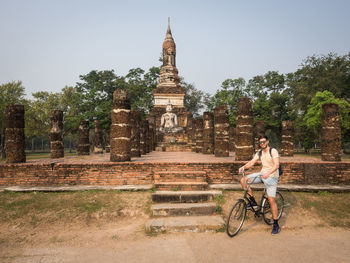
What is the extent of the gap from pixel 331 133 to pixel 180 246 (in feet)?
24.7

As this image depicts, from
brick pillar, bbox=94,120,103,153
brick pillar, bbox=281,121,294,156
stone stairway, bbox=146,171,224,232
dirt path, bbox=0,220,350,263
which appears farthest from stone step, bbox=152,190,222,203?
brick pillar, bbox=94,120,103,153

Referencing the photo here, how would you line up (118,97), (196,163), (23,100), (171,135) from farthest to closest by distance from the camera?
(23,100)
(171,135)
(118,97)
(196,163)

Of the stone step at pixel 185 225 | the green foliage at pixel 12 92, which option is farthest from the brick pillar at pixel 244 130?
the green foliage at pixel 12 92

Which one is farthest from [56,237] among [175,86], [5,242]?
[175,86]

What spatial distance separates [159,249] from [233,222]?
5.43 ft

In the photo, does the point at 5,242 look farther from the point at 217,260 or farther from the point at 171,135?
the point at 171,135

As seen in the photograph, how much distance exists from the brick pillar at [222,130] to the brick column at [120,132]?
5.04 meters

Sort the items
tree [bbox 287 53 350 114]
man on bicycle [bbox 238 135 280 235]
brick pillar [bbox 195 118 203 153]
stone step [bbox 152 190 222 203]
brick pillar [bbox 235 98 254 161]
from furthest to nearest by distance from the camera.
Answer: tree [bbox 287 53 350 114] < brick pillar [bbox 195 118 203 153] < brick pillar [bbox 235 98 254 161] < stone step [bbox 152 190 222 203] < man on bicycle [bbox 238 135 280 235]

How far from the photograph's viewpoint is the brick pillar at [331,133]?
8.84 m

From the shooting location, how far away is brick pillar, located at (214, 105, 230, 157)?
39.1ft

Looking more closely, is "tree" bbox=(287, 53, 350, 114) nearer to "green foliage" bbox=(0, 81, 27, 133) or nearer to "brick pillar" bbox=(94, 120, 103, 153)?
"brick pillar" bbox=(94, 120, 103, 153)

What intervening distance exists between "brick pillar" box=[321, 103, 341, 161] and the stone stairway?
5043 millimetres

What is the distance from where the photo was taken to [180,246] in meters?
4.38

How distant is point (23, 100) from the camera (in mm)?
28984
